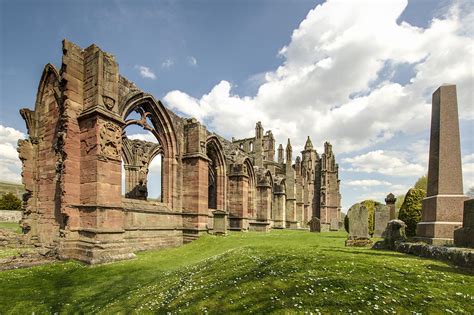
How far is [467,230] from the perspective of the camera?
5.09 metres

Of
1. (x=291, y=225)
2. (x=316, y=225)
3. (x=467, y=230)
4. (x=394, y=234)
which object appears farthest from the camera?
(x=291, y=225)

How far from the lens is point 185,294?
189 inches

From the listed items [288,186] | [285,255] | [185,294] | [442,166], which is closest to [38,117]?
[185,294]

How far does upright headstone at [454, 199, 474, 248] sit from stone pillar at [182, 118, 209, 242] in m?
10.5

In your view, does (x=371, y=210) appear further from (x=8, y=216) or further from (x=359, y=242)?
(x=8, y=216)

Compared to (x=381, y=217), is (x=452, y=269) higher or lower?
higher

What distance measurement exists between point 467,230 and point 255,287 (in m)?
4.58

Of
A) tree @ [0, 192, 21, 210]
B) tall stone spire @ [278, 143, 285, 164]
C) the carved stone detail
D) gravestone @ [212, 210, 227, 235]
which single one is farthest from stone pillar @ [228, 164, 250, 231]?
tree @ [0, 192, 21, 210]

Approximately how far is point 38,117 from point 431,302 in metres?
15.3

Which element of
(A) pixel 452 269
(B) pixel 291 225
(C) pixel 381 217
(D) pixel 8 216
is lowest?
(B) pixel 291 225

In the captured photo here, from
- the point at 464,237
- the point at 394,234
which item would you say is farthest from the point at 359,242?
the point at 464,237

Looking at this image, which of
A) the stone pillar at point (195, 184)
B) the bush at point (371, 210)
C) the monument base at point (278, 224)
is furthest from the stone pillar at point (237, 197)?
the bush at point (371, 210)

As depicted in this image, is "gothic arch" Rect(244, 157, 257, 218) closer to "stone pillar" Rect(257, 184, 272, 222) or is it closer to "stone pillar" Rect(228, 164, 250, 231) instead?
"stone pillar" Rect(257, 184, 272, 222)

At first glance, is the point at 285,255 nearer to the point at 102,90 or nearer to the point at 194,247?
the point at 194,247
